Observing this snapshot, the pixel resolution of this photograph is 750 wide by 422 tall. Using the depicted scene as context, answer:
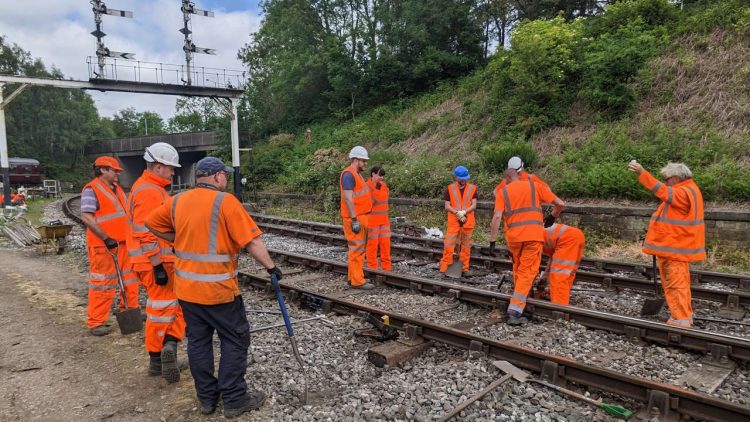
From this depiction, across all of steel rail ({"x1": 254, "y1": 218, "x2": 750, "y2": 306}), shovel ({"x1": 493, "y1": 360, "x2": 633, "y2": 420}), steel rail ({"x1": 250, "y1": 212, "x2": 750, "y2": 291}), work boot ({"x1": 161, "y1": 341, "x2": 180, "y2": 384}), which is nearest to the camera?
shovel ({"x1": 493, "y1": 360, "x2": 633, "y2": 420})

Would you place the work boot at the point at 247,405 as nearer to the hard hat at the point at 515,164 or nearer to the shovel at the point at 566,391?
the shovel at the point at 566,391

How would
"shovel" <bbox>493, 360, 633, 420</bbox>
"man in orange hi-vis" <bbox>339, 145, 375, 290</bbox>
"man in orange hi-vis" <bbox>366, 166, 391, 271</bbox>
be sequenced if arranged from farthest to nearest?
1. "man in orange hi-vis" <bbox>366, 166, 391, 271</bbox>
2. "man in orange hi-vis" <bbox>339, 145, 375, 290</bbox>
3. "shovel" <bbox>493, 360, 633, 420</bbox>

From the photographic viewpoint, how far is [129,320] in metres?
5.62

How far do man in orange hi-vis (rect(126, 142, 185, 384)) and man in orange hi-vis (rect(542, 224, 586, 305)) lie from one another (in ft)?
14.3

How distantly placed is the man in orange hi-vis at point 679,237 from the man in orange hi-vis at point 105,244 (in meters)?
6.01

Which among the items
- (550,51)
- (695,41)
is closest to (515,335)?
(550,51)

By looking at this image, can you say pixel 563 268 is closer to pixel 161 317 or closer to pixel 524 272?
Result: pixel 524 272

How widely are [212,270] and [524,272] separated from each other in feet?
11.9

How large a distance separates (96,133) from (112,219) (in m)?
66.8

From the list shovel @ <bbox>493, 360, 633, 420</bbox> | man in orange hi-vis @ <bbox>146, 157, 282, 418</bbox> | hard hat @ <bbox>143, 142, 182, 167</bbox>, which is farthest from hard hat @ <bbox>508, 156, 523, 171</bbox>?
hard hat @ <bbox>143, 142, 182, 167</bbox>

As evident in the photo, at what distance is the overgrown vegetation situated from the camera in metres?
11.4

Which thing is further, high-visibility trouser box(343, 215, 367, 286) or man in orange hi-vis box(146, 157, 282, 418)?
high-visibility trouser box(343, 215, 367, 286)

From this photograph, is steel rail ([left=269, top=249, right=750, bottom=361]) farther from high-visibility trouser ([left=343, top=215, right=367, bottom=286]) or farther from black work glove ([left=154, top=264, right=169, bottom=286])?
black work glove ([left=154, top=264, right=169, bottom=286])

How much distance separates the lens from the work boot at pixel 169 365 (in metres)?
4.25
